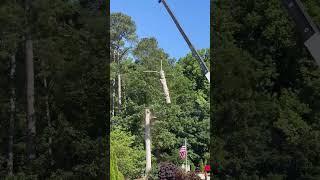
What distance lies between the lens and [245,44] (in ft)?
44.5

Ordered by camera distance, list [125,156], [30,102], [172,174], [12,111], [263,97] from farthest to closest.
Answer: [125,156]
[172,174]
[263,97]
[30,102]
[12,111]

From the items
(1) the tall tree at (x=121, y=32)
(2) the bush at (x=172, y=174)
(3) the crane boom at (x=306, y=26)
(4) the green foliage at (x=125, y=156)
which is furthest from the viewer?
(1) the tall tree at (x=121, y=32)

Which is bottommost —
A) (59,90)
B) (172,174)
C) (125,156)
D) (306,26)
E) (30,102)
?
(172,174)

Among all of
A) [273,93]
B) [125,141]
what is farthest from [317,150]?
[125,141]

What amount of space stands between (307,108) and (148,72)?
11154 mm

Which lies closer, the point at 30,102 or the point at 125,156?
the point at 30,102

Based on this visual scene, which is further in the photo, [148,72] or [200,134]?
[200,134]

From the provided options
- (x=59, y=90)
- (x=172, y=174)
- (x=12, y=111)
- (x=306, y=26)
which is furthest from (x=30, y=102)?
(x=306, y=26)

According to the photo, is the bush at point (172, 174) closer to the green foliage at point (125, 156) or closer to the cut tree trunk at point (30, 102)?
the green foliage at point (125, 156)

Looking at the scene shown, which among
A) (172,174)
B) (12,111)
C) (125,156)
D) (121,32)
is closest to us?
(12,111)

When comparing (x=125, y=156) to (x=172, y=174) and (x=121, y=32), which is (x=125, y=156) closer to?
(x=172, y=174)

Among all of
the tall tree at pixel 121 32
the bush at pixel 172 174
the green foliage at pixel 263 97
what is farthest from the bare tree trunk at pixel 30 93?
the tall tree at pixel 121 32

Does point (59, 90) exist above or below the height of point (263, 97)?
above

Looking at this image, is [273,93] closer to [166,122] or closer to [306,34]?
[166,122]
